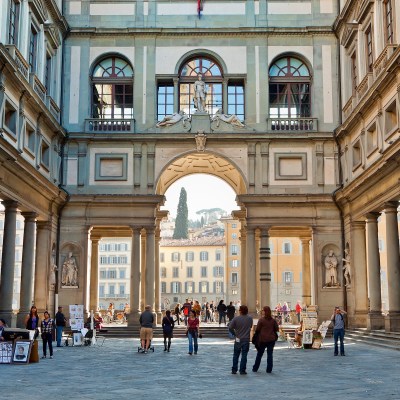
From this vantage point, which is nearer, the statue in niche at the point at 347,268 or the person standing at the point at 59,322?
the person standing at the point at 59,322

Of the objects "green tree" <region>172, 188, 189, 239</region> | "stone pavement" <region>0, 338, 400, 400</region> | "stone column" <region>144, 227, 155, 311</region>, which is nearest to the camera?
"stone pavement" <region>0, 338, 400, 400</region>

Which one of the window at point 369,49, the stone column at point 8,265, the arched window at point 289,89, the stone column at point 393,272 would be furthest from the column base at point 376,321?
the stone column at point 8,265

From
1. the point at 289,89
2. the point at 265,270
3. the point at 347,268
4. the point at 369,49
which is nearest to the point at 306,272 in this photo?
the point at 265,270

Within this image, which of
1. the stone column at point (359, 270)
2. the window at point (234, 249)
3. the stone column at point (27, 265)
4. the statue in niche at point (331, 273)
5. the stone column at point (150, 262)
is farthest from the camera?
the window at point (234, 249)

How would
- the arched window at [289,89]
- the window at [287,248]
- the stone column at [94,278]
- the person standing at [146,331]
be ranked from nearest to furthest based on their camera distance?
the person standing at [146,331] → the arched window at [289,89] → the stone column at [94,278] → the window at [287,248]

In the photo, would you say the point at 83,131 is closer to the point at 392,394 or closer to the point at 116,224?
the point at 116,224

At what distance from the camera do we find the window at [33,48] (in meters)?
28.3

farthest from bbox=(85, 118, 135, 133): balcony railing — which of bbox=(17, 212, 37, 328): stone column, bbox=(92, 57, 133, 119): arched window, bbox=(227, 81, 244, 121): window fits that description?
bbox=(17, 212, 37, 328): stone column

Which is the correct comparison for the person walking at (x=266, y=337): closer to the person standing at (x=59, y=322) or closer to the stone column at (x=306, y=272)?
the person standing at (x=59, y=322)

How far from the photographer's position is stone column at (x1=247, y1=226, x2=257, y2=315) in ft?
105

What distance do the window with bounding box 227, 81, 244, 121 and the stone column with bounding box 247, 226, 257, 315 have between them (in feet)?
20.9

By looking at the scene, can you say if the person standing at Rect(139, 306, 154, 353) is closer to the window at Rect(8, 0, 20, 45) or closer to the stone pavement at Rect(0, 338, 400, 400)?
the stone pavement at Rect(0, 338, 400, 400)

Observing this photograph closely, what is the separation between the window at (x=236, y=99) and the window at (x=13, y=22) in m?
12.5

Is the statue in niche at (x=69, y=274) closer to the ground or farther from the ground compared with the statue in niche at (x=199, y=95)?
closer to the ground
